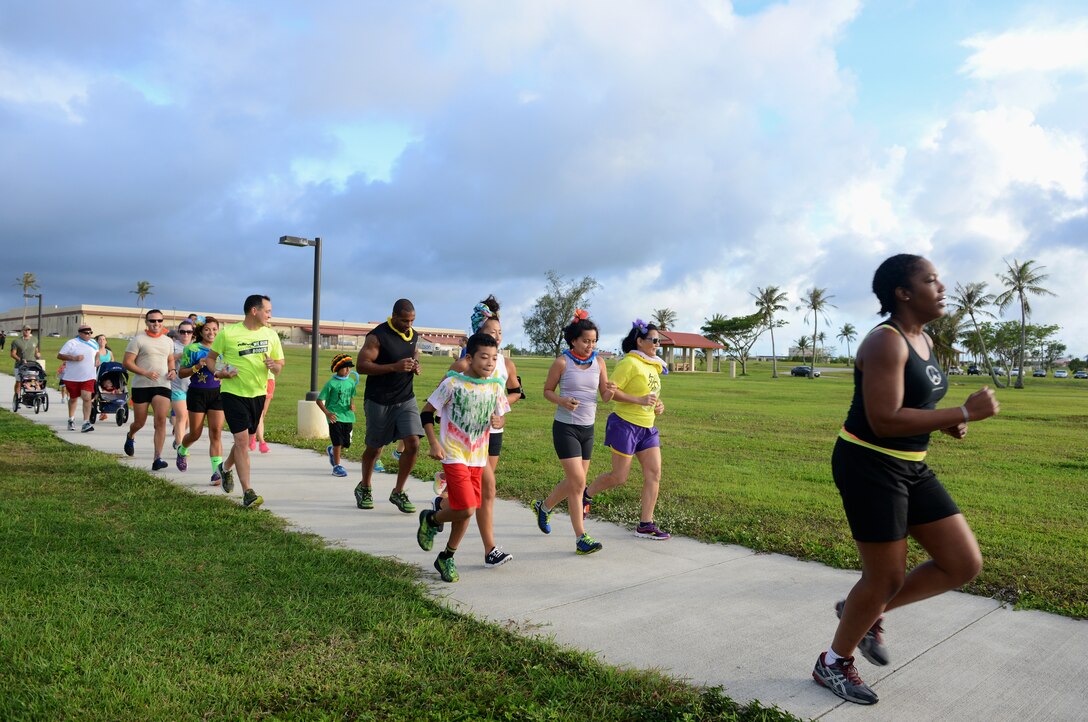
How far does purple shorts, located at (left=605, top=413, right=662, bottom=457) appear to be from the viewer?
19.9ft

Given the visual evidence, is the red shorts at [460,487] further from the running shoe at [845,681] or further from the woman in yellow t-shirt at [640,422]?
the running shoe at [845,681]

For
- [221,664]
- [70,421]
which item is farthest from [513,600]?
[70,421]

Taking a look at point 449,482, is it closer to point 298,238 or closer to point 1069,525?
point 1069,525

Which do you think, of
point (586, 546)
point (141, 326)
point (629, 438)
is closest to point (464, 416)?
point (586, 546)

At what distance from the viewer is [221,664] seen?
3.49 metres

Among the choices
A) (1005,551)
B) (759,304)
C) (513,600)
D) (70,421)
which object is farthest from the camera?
(759,304)

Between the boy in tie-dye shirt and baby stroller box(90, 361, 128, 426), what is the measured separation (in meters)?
9.66

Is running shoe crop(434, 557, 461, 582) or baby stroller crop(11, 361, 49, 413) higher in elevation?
baby stroller crop(11, 361, 49, 413)

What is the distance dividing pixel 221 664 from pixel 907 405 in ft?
10.6

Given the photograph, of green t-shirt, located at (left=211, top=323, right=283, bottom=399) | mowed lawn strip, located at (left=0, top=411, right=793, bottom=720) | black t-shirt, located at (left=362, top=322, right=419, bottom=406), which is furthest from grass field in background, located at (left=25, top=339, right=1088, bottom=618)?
mowed lawn strip, located at (left=0, top=411, right=793, bottom=720)

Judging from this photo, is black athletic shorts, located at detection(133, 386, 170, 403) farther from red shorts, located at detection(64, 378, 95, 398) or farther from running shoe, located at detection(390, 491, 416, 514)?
red shorts, located at detection(64, 378, 95, 398)

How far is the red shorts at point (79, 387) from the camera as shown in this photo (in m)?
12.9

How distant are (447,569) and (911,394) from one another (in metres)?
3.02

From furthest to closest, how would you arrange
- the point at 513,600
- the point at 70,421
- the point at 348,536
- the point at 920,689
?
the point at 70,421 < the point at 348,536 < the point at 513,600 < the point at 920,689
